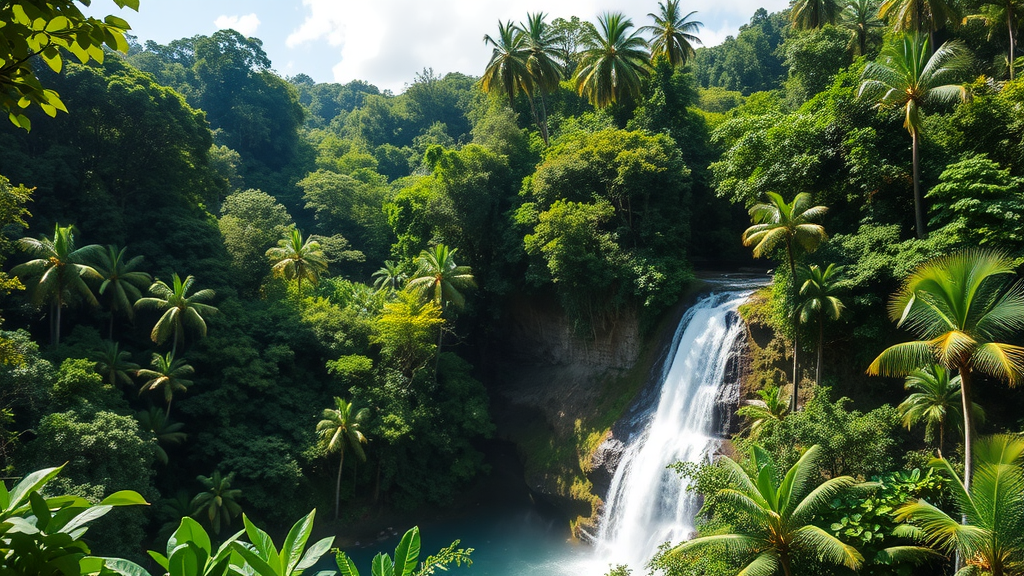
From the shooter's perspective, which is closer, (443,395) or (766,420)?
(766,420)

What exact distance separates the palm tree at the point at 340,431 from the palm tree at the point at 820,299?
16.2 meters

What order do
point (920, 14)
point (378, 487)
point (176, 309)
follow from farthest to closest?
point (378, 487)
point (176, 309)
point (920, 14)

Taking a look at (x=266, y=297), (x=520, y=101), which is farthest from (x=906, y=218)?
(x=266, y=297)

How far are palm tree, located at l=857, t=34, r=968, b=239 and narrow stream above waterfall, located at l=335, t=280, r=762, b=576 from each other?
24.3ft

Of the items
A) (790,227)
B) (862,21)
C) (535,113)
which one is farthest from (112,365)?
(862,21)

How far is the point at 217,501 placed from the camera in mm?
20094

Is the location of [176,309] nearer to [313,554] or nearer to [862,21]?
[313,554]

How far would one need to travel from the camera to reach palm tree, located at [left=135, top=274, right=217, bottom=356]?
22.3 m

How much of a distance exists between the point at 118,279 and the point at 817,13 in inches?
1397

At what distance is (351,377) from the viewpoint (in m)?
25.6

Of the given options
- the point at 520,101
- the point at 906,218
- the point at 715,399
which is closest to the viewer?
the point at 906,218

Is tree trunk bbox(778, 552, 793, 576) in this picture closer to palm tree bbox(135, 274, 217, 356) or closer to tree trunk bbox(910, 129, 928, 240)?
tree trunk bbox(910, 129, 928, 240)

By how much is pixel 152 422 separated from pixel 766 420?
2035 centimetres

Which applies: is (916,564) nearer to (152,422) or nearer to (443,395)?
(443,395)
